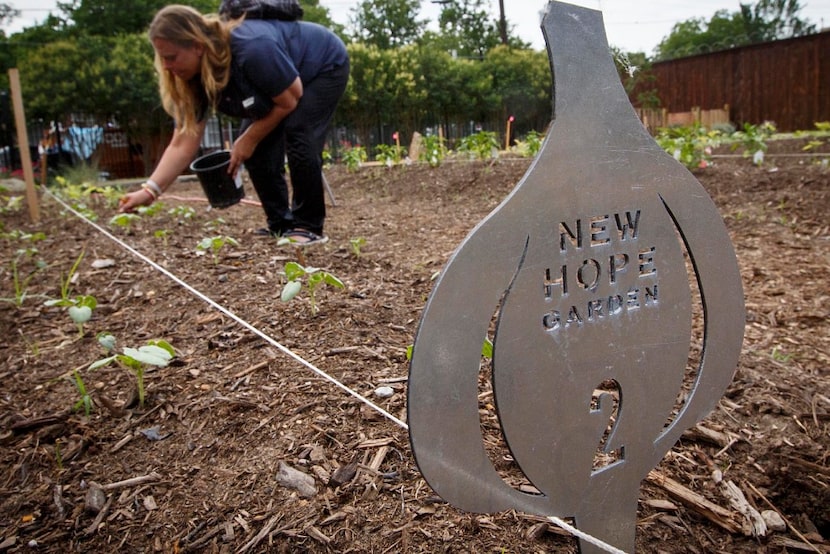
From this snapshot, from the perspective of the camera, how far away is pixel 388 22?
2514 centimetres

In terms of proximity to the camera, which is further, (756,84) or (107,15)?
(107,15)

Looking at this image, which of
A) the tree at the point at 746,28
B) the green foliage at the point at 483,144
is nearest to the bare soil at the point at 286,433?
the green foliage at the point at 483,144

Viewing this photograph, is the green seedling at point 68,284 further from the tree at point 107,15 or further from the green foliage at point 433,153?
the tree at point 107,15

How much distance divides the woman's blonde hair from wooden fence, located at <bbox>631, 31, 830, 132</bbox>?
11722mm

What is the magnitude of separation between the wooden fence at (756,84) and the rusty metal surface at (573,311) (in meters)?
13.3

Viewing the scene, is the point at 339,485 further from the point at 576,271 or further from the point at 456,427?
the point at 576,271

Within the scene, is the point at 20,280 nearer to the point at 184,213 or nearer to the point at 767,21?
the point at 184,213

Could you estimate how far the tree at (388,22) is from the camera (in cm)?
2455

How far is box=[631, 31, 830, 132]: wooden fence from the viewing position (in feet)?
42.7

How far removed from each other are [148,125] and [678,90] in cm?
1279

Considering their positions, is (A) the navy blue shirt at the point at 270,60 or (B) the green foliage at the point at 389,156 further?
(B) the green foliage at the point at 389,156

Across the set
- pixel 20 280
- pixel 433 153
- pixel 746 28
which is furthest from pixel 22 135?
pixel 746 28

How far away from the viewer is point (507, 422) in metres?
0.82

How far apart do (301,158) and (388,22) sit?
23929 millimetres
